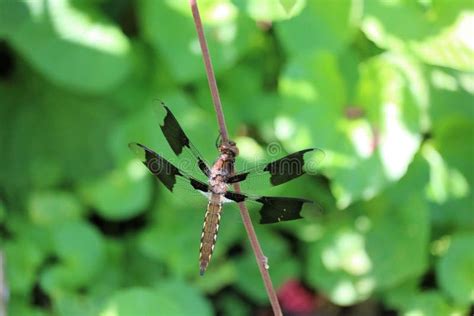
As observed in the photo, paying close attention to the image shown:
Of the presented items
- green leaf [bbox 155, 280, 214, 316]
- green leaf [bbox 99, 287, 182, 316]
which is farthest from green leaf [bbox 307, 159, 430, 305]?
green leaf [bbox 99, 287, 182, 316]

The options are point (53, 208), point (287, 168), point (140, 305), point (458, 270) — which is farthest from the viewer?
point (53, 208)

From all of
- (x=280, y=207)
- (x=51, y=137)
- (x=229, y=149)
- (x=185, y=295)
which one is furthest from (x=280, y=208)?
(x=51, y=137)

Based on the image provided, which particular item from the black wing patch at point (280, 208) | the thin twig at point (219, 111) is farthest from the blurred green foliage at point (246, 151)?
the thin twig at point (219, 111)

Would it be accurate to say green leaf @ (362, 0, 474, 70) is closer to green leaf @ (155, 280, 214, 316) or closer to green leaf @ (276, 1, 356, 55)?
green leaf @ (276, 1, 356, 55)

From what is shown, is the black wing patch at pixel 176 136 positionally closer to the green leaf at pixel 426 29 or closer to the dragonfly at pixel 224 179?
the dragonfly at pixel 224 179

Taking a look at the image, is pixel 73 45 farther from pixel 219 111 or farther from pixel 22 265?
pixel 219 111

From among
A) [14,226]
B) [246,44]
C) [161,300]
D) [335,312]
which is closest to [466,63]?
[246,44]

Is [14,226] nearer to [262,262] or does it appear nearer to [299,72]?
[299,72]
